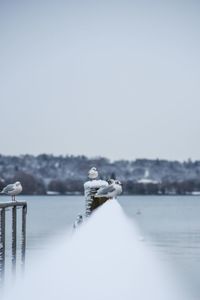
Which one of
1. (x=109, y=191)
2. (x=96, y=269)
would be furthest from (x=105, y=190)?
(x=96, y=269)

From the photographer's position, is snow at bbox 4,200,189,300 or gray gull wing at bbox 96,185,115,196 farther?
gray gull wing at bbox 96,185,115,196

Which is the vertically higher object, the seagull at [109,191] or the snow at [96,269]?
the seagull at [109,191]

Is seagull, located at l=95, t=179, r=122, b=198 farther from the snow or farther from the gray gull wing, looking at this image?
the snow

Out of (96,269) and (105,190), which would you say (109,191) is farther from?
(96,269)

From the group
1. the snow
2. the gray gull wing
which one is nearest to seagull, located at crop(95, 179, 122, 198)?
the gray gull wing

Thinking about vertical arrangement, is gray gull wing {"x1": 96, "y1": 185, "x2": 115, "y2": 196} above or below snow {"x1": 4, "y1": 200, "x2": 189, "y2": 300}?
above

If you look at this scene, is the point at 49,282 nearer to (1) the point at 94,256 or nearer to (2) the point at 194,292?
(1) the point at 94,256

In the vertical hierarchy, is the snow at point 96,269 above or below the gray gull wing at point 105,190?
below

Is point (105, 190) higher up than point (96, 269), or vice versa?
point (105, 190)

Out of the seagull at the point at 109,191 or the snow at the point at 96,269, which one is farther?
the seagull at the point at 109,191

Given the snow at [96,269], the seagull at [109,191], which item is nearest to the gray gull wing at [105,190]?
the seagull at [109,191]

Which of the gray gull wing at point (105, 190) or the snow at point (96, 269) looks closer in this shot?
the snow at point (96, 269)

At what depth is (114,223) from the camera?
21.3m

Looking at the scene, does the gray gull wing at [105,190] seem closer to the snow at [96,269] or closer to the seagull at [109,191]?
the seagull at [109,191]
